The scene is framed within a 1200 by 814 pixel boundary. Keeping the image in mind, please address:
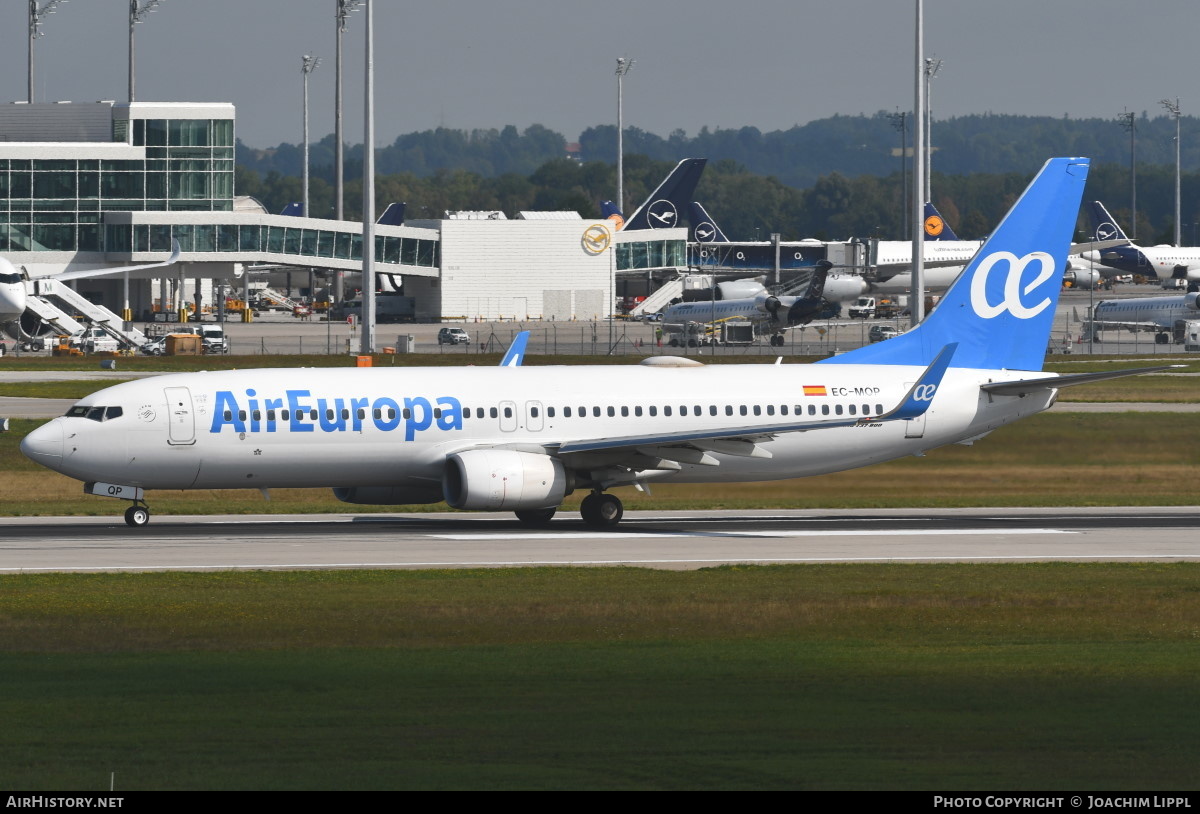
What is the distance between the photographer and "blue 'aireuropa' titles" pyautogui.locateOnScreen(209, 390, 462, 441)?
130ft

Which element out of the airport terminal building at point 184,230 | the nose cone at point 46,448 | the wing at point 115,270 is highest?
the airport terminal building at point 184,230

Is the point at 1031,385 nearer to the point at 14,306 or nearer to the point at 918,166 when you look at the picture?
the point at 918,166

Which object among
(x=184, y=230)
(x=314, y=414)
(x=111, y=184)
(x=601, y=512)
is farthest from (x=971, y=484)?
(x=111, y=184)

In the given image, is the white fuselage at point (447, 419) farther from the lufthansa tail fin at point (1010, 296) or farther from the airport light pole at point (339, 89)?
the airport light pole at point (339, 89)

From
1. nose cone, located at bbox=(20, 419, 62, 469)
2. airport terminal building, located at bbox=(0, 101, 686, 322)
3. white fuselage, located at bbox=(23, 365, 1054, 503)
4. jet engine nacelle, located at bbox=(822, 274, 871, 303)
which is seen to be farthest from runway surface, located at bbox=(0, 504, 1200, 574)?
airport terminal building, located at bbox=(0, 101, 686, 322)

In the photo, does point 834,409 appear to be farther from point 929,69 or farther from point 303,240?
point 929,69

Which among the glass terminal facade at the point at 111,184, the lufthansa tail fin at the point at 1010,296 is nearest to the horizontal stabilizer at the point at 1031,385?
the lufthansa tail fin at the point at 1010,296

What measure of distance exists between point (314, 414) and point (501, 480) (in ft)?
15.0

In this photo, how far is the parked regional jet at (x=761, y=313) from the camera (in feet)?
431

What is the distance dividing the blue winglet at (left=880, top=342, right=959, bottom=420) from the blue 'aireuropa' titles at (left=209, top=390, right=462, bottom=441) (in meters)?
10.7

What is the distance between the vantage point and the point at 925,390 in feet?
140

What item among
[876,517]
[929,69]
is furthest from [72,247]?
[876,517]

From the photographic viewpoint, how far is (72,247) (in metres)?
157

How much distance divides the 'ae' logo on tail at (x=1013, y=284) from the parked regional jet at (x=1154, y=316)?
9435 cm
